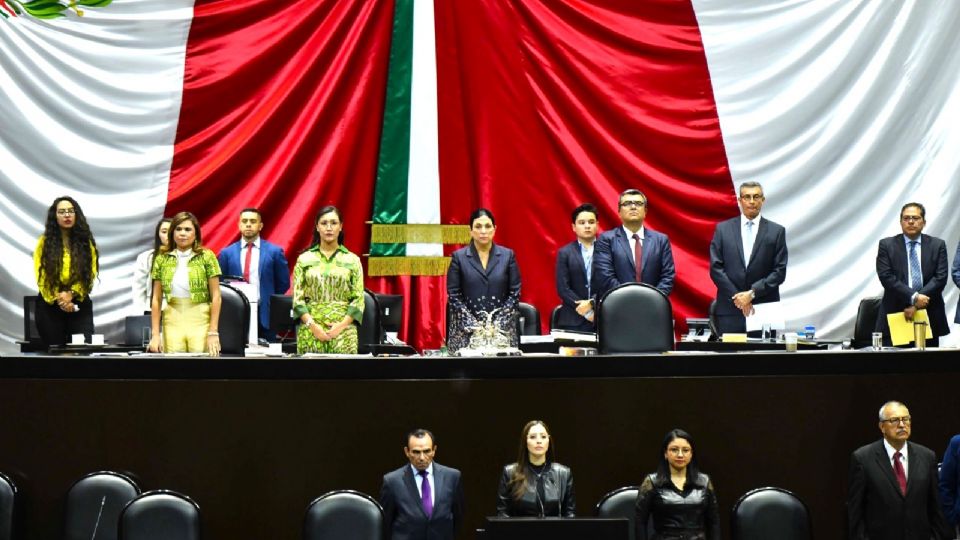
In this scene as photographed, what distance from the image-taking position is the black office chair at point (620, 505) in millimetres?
6891

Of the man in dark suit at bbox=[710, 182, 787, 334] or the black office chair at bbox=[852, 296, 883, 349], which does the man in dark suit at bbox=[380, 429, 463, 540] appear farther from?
the black office chair at bbox=[852, 296, 883, 349]

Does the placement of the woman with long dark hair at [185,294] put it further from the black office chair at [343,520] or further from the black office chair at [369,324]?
the black office chair at [343,520]

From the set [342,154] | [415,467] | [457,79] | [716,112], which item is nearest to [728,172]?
[716,112]

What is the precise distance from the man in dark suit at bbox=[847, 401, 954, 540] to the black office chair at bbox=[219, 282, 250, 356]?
3527mm

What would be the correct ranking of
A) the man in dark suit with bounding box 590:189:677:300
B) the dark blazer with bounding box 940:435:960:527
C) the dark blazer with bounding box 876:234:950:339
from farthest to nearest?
the dark blazer with bounding box 876:234:950:339 → the man in dark suit with bounding box 590:189:677:300 → the dark blazer with bounding box 940:435:960:527

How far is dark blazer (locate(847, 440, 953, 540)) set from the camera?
6.88 metres

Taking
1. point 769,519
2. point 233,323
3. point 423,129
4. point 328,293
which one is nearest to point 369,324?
point 328,293

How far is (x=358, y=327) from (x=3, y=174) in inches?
151

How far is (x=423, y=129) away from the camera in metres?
10.8

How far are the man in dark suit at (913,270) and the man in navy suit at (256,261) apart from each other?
13.9 feet

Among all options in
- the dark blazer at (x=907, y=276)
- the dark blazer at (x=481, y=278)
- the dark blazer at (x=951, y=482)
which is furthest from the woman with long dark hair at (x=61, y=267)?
the dark blazer at (x=951, y=482)

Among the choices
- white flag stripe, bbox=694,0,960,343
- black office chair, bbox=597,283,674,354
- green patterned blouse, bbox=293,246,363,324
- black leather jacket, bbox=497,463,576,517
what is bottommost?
black leather jacket, bbox=497,463,576,517

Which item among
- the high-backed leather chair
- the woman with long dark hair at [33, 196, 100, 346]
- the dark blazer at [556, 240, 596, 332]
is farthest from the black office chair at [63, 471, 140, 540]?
the dark blazer at [556, 240, 596, 332]

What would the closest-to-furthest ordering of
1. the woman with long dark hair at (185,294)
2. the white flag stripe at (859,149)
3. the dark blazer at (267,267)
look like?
the woman with long dark hair at (185,294)
the dark blazer at (267,267)
the white flag stripe at (859,149)
